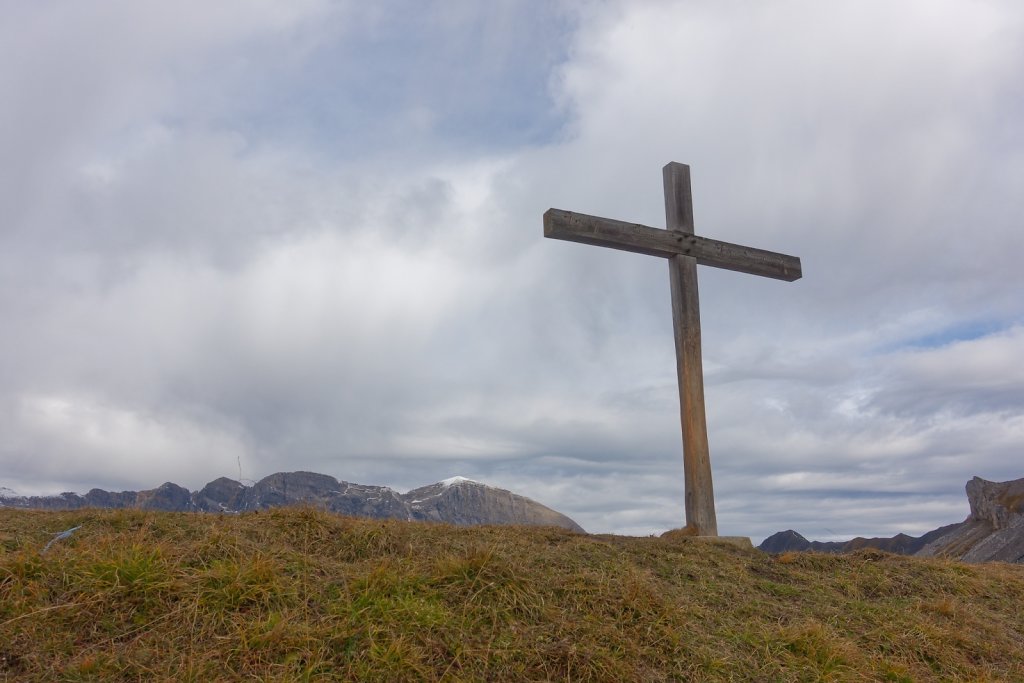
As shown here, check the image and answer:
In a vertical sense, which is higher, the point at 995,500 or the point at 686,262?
the point at 686,262

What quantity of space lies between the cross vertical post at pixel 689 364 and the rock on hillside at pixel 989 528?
1054 centimetres

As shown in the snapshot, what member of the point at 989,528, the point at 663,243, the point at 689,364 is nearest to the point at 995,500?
the point at 989,528

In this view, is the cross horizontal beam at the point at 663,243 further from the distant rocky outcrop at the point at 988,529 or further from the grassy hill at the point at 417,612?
the distant rocky outcrop at the point at 988,529

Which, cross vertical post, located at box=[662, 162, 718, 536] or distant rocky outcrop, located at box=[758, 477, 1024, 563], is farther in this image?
distant rocky outcrop, located at box=[758, 477, 1024, 563]

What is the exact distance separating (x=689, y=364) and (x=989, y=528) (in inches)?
560

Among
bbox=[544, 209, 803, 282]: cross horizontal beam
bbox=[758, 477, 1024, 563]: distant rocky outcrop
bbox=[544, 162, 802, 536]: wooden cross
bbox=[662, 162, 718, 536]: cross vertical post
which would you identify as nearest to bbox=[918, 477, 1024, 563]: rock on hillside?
bbox=[758, 477, 1024, 563]: distant rocky outcrop

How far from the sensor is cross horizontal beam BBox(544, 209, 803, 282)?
437 inches

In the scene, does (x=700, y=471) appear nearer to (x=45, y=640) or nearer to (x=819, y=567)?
(x=819, y=567)

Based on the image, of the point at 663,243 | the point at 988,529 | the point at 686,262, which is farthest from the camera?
the point at 988,529

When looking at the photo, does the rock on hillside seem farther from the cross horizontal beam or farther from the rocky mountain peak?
the cross horizontal beam

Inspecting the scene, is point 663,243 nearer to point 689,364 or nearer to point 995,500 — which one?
point 689,364

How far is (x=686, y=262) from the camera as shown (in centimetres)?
1211

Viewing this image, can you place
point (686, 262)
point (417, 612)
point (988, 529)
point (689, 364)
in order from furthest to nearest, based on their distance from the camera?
point (988, 529)
point (686, 262)
point (689, 364)
point (417, 612)

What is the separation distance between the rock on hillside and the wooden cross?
10.2 meters
